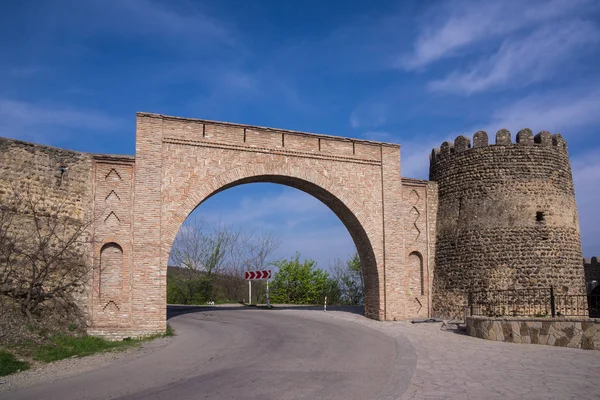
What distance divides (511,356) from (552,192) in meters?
8.98

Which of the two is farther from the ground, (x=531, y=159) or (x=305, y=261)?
(x=531, y=159)

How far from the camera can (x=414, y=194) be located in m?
18.0

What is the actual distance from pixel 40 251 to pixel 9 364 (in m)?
3.71

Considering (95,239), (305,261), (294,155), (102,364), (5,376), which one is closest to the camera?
(5,376)

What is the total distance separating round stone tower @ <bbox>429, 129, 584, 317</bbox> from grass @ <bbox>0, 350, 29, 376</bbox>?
12887mm

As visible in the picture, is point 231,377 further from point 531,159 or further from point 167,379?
point 531,159

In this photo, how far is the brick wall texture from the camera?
1348 cm

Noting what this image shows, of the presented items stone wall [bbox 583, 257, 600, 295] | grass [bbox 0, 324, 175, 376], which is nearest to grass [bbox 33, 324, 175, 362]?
grass [bbox 0, 324, 175, 376]

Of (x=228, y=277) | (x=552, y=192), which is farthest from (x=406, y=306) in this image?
(x=228, y=277)

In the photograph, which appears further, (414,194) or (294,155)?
(414,194)

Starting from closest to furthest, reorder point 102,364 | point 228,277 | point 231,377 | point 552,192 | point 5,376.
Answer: point 231,377, point 5,376, point 102,364, point 552,192, point 228,277

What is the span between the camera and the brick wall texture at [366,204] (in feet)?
44.2

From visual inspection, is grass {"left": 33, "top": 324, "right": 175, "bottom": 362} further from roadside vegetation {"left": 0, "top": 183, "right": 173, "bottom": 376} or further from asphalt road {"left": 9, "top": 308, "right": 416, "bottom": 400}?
asphalt road {"left": 9, "top": 308, "right": 416, "bottom": 400}

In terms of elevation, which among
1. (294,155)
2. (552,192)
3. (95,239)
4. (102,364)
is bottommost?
(102,364)
